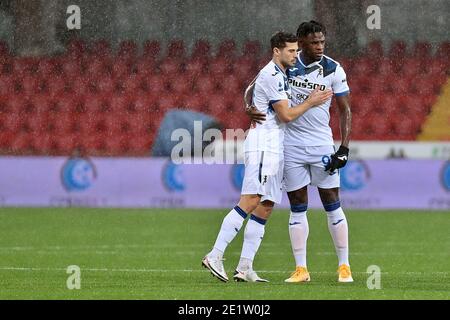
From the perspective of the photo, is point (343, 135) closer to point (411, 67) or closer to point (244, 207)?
point (244, 207)

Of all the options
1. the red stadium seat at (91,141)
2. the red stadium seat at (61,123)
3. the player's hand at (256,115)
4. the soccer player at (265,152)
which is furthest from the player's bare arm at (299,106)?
the red stadium seat at (61,123)

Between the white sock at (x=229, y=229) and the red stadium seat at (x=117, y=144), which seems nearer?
the white sock at (x=229, y=229)

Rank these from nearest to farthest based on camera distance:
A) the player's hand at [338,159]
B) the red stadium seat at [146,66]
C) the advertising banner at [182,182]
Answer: the player's hand at [338,159], the advertising banner at [182,182], the red stadium seat at [146,66]

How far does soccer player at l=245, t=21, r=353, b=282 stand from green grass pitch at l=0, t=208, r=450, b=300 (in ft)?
1.32

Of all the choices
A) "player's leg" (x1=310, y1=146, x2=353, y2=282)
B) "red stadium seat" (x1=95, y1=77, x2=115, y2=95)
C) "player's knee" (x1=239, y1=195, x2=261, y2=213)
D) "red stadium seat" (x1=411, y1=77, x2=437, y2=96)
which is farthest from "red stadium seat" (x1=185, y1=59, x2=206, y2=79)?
"player's knee" (x1=239, y1=195, x2=261, y2=213)

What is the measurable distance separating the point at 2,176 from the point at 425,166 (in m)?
5.75

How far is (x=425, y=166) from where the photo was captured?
1694 centimetres

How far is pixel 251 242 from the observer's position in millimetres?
9219

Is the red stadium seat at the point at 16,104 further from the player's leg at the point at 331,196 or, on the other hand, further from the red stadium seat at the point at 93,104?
the player's leg at the point at 331,196

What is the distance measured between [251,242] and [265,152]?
68cm

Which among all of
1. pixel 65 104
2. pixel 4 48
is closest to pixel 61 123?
pixel 65 104

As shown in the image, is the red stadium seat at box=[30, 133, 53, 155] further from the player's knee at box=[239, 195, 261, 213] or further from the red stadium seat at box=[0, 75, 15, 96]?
the player's knee at box=[239, 195, 261, 213]

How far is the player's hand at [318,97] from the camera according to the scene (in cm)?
921
